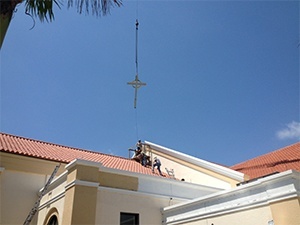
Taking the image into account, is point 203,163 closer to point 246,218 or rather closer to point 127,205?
point 127,205

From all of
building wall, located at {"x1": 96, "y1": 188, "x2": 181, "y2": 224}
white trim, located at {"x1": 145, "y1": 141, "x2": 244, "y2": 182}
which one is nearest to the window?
building wall, located at {"x1": 96, "y1": 188, "x2": 181, "y2": 224}

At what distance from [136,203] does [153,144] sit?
10368mm

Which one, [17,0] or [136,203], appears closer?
[17,0]

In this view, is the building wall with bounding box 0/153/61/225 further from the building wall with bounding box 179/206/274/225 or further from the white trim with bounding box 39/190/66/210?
the building wall with bounding box 179/206/274/225

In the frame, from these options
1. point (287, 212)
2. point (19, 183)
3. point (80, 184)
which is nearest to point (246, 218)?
point (287, 212)

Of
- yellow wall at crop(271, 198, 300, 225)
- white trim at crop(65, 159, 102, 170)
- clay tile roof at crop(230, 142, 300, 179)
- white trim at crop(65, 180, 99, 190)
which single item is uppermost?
clay tile roof at crop(230, 142, 300, 179)

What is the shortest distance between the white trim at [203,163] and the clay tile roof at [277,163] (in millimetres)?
901

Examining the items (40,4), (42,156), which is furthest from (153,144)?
(40,4)

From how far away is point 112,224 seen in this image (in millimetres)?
9742

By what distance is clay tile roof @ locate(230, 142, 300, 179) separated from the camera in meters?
13.9

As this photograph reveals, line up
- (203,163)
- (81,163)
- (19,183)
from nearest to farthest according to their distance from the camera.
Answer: (81,163) → (19,183) → (203,163)

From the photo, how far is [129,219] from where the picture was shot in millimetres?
10359

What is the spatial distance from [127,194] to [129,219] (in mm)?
899

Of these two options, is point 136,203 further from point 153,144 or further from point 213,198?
point 153,144
